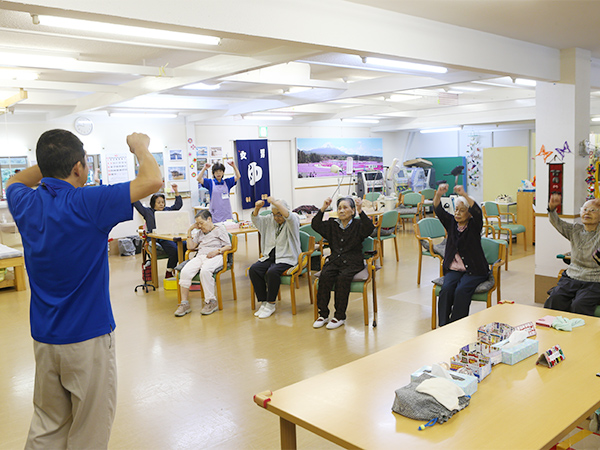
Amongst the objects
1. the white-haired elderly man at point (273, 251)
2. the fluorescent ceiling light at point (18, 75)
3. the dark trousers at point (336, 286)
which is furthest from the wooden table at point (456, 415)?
the fluorescent ceiling light at point (18, 75)

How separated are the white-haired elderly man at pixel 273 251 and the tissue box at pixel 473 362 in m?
3.47

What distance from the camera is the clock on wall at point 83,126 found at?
9.98m

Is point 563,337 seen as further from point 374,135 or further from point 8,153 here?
point 374,135

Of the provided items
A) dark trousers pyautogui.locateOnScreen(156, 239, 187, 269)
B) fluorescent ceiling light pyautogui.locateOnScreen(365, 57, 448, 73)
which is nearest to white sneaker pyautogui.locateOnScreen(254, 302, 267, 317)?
dark trousers pyautogui.locateOnScreen(156, 239, 187, 269)

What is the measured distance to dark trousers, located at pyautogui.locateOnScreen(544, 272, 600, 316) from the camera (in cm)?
436

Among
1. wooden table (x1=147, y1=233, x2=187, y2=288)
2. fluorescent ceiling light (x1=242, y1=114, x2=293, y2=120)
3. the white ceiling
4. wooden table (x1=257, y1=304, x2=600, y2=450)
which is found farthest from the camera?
fluorescent ceiling light (x1=242, y1=114, x2=293, y2=120)

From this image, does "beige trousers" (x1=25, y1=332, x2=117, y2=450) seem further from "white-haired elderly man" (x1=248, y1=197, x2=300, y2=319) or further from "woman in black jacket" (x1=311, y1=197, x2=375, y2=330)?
"white-haired elderly man" (x1=248, y1=197, x2=300, y2=319)

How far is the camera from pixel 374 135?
15562mm

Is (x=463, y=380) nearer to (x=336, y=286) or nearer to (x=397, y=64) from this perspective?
(x=336, y=286)

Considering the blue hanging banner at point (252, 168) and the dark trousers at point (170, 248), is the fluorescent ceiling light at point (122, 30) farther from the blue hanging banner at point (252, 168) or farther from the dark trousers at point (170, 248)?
the blue hanging banner at point (252, 168)

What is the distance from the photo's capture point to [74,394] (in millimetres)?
2111

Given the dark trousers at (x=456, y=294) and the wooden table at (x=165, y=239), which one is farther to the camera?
the wooden table at (x=165, y=239)

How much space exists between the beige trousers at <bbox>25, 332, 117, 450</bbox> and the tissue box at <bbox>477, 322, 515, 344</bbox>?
1865 mm

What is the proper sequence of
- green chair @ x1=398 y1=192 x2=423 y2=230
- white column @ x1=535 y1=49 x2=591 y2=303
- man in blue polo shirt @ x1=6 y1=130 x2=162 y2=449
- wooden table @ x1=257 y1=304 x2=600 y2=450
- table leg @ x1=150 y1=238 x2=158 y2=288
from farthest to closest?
1. green chair @ x1=398 y1=192 x2=423 y2=230
2. table leg @ x1=150 y1=238 x2=158 y2=288
3. white column @ x1=535 y1=49 x2=591 y2=303
4. man in blue polo shirt @ x1=6 y1=130 x2=162 y2=449
5. wooden table @ x1=257 y1=304 x2=600 y2=450
